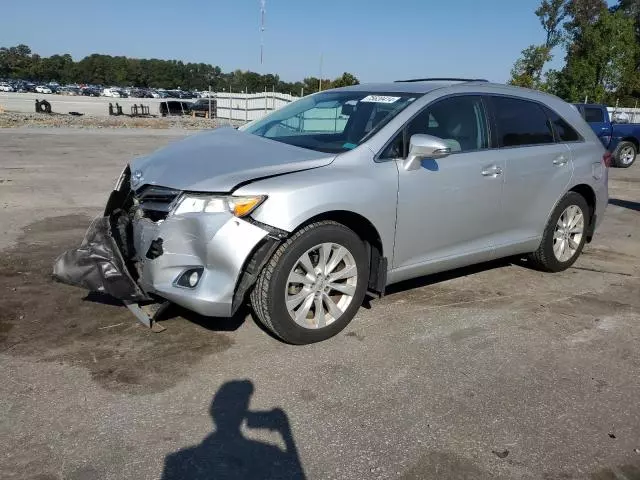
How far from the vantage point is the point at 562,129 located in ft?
17.9

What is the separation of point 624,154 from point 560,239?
1425cm

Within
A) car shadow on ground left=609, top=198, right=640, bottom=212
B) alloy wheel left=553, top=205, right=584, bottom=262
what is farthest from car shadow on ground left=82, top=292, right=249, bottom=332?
car shadow on ground left=609, top=198, right=640, bottom=212

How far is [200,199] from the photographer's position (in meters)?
3.54

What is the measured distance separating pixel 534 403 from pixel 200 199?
2.27 metres

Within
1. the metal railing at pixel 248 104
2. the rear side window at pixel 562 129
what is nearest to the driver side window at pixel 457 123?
the rear side window at pixel 562 129

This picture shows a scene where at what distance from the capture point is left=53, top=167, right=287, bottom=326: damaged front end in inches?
136

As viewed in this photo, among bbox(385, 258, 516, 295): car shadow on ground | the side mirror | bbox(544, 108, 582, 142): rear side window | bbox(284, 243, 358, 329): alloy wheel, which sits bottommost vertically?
bbox(385, 258, 516, 295): car shadow on ground

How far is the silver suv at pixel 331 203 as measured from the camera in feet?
11.5

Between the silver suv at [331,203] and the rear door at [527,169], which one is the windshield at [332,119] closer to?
the silver suv at [331,203]

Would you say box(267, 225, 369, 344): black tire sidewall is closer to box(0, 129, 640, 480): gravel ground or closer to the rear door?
box(0, 129, 640, 480): gravel ground

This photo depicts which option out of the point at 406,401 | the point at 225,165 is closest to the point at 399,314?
the point at 406,401

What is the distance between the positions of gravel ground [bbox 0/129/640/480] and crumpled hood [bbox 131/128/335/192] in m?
1.06

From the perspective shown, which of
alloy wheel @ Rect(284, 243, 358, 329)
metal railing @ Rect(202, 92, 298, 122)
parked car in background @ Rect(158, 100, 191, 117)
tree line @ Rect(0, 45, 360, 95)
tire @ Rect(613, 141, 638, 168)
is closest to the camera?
alloy wheel @ Rect(284, 243, 358, 329)

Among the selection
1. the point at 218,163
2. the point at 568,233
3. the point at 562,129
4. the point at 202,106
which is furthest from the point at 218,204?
the point at 202,106
